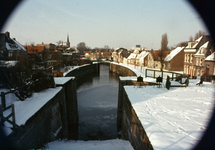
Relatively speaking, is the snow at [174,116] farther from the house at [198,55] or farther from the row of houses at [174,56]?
the house at [198,55]

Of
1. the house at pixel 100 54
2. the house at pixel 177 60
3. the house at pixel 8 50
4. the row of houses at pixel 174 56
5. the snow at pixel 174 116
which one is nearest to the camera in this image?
the snow at pixel 174 116

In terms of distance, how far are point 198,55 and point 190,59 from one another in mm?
4660

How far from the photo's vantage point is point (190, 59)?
100 ft

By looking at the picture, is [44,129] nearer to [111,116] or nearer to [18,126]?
[18,126]

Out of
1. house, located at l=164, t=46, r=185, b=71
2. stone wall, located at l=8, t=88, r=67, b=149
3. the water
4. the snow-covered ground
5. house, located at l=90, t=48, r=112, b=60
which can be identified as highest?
house, located at l=90, t=48, r=112, b=60

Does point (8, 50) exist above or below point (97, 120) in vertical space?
above

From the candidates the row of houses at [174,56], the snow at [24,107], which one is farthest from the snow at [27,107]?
the row of houses at [174,56]

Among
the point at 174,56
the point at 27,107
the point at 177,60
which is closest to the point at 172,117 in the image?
the point at 27,107

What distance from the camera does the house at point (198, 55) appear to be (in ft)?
80.6

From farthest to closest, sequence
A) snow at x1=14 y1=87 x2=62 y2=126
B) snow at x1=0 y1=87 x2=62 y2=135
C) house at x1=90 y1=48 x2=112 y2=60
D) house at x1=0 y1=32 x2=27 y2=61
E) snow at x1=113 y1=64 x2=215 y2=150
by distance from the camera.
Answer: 1. house at x1=90 y1=48 x2=112 y2=60
2. house at x1=0 y1=32 x2=27 y2=61
3. snow at x1=14 y1=87 x2=62 y2=126
4. snow at x1=0 y1=87 x2=62 y2=135
5. snow at x1=113 y1=64 x2=215 y2=150

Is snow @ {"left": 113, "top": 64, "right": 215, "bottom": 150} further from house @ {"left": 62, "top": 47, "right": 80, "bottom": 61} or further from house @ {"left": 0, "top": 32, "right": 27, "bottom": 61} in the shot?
house @ {"left": 62, "top": 47, "right": 80, "bottom": 61}

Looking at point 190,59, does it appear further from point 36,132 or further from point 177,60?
point 36,132

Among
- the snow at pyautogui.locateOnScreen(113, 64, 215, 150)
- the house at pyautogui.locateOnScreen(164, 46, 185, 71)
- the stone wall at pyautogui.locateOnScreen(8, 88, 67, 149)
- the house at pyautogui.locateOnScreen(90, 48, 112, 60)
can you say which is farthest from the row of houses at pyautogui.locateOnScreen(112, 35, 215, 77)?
the house at pyautogui.locateOnScreen(90, 48, 112, 60)

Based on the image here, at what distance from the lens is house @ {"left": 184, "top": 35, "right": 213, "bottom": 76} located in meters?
24.6
